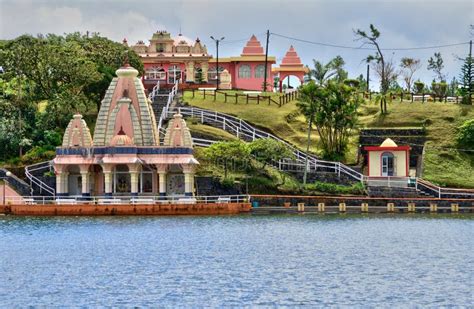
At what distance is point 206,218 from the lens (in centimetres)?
6606

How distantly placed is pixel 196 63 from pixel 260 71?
733cm

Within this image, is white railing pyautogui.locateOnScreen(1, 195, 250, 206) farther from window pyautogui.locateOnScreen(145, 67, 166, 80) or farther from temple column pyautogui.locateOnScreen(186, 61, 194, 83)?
temple column pyautogui.locateOnScreen(186, 61, 194, 83)

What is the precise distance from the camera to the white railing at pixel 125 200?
68988 millimetres

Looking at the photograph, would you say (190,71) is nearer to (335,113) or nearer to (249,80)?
(249,80)

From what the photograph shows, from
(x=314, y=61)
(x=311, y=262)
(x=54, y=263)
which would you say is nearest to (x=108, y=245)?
(x=54, y=263)

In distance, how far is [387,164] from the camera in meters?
77.9

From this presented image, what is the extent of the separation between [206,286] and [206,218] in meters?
26.5

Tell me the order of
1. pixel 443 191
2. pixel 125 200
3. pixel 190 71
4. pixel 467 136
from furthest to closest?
pixel 190 71 → pixel 467 136 → pixel 443 191 → pixel 125 200

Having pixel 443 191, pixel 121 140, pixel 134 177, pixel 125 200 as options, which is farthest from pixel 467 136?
pixel 125 200

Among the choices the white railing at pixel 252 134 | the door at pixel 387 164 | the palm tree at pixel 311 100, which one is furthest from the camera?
the palm tree at pixel 311 100

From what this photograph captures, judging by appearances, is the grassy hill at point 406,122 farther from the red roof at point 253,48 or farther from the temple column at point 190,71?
the red roof at point 253,48

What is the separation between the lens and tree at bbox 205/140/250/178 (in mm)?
74062

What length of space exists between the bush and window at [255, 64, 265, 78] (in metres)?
33.8

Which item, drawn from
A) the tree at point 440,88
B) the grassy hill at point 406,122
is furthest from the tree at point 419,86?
the grassy hill at point 406,122
